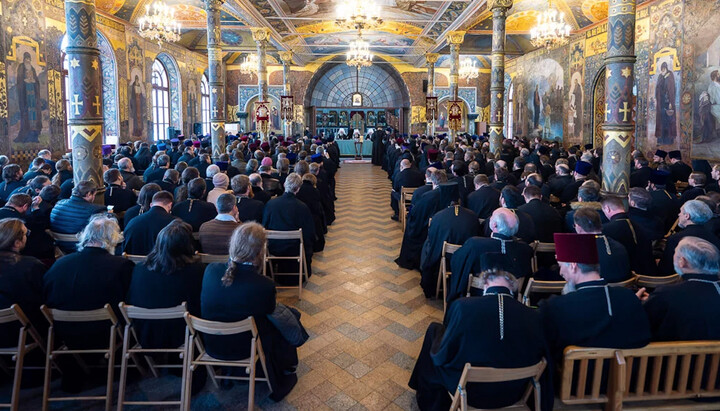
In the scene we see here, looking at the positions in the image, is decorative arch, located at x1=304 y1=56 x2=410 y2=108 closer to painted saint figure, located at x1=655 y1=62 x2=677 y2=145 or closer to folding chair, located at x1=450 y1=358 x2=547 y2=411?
painted saint figure, located at x1=655 y1=62 x2=677 y2=145

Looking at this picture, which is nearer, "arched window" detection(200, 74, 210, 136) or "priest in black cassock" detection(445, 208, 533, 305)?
"priest in black cassock" detection(445, 208, 533, 305)

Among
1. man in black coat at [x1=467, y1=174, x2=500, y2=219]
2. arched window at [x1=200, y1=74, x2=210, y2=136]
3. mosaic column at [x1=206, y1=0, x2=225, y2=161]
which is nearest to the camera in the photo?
man in black coat at [x1=467, y1=174, x2=500, y2=219]

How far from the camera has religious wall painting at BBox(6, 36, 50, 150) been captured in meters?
11.7

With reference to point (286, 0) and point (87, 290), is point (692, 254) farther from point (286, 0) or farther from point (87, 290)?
point (286, 0)

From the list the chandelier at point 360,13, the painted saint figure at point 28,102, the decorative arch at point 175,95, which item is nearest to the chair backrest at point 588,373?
the chandelier at point 360,13

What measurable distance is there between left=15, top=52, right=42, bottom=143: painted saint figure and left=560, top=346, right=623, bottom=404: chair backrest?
43.9 feet

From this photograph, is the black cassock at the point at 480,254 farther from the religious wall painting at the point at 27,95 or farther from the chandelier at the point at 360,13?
the religious wall painting at the point at 27,95

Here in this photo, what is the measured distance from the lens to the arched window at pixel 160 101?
70.1 feet

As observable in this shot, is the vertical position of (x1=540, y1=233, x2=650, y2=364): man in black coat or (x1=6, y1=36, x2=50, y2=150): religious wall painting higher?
(x1=6, y1=36, x2=50, y2=150): religious wall painting

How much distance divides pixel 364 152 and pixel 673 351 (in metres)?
25.0

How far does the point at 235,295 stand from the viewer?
3.56 metres

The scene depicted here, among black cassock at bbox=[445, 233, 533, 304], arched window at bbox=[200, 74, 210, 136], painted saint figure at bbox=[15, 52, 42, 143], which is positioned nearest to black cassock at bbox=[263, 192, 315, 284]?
black cassock at bbox=[445, 233, 533, 304]

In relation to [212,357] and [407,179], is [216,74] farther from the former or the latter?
[212,357]

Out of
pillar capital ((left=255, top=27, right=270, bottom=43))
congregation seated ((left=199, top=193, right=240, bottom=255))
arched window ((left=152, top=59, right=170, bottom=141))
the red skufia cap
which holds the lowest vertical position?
congregation seated ((left=199, top=193, right=240, bottom=255))
